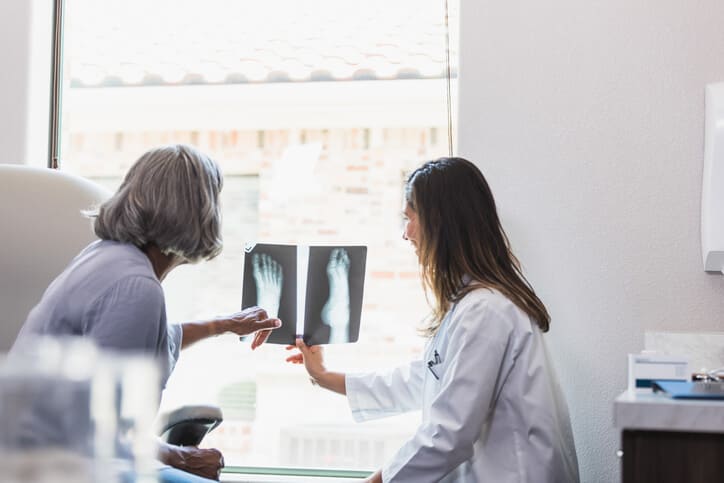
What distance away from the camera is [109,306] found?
1489 mm

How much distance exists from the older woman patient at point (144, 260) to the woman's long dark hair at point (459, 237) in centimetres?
47

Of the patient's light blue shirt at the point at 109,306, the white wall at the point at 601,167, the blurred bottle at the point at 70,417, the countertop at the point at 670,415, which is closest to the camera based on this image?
the blurred bottle at the point at 70,417

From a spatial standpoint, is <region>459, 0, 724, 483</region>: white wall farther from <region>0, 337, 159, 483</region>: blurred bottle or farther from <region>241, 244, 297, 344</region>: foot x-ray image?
<region>0, 337, 159, 483</region>: blurred bottle

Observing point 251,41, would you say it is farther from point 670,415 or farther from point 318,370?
point 670,415

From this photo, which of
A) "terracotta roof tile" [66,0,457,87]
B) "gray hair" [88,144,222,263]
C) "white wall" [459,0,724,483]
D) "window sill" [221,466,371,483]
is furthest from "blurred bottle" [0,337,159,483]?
"terracotta roof tile" [66,0,457,87]

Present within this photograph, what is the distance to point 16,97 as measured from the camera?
2451mm

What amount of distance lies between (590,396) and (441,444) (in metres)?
0.56

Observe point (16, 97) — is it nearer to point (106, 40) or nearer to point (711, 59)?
point (106, 40)

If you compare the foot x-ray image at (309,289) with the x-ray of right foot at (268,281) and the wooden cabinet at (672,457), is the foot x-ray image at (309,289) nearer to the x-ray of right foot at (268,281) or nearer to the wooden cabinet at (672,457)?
the x-ray of right foot at (268,281)

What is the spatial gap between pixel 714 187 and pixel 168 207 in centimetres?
123

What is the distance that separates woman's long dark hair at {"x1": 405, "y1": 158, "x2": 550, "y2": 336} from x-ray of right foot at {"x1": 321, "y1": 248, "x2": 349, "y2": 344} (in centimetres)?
32

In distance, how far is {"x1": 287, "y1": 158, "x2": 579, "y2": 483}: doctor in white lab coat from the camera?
1.68 meters

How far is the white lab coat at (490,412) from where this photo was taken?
1.68 metres

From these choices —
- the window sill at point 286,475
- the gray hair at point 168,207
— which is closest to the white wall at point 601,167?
the window sill at point 286,475
